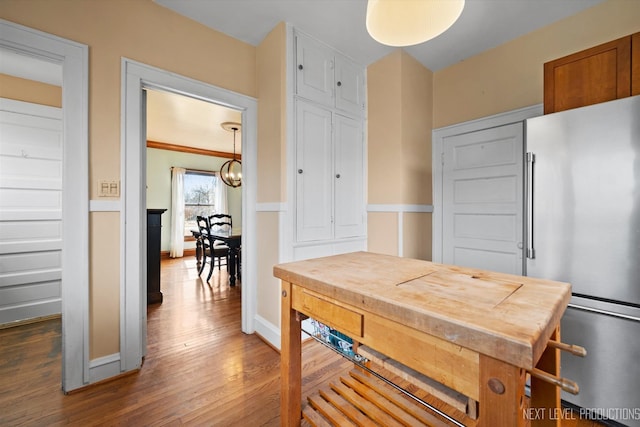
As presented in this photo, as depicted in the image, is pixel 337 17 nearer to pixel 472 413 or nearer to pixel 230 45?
pixel 230 45

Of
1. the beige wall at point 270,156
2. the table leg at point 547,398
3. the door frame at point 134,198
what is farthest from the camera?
the beige wall at point 270,156

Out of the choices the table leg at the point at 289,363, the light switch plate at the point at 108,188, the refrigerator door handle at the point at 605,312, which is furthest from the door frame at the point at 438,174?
the light switch plate at the point at 108,188

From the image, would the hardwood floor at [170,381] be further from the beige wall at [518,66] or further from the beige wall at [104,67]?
the beige wall at [518,66]

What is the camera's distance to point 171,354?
2074 millimetres

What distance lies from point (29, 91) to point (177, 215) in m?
4.09

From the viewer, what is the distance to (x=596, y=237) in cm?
138

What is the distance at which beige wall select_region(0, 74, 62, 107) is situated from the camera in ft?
8.13

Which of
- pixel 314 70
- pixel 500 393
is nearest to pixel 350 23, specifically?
pixel 314 70

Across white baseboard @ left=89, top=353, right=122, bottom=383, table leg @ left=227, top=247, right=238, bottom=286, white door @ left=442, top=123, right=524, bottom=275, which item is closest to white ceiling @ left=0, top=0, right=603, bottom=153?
white door @ left=442, top=123, right=524, bottom=275

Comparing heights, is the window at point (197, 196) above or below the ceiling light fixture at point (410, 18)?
below

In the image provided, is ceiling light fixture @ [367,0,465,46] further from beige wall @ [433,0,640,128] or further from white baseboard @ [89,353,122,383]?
white baseboard @ [89,353,122,383]

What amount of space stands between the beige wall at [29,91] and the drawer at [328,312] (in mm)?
3349

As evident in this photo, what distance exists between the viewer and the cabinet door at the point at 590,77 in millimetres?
1411

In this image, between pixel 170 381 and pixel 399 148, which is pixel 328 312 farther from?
pixel 399 148
